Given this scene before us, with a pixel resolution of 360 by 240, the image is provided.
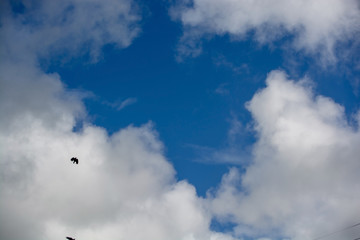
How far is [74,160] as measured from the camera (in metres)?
46.1
